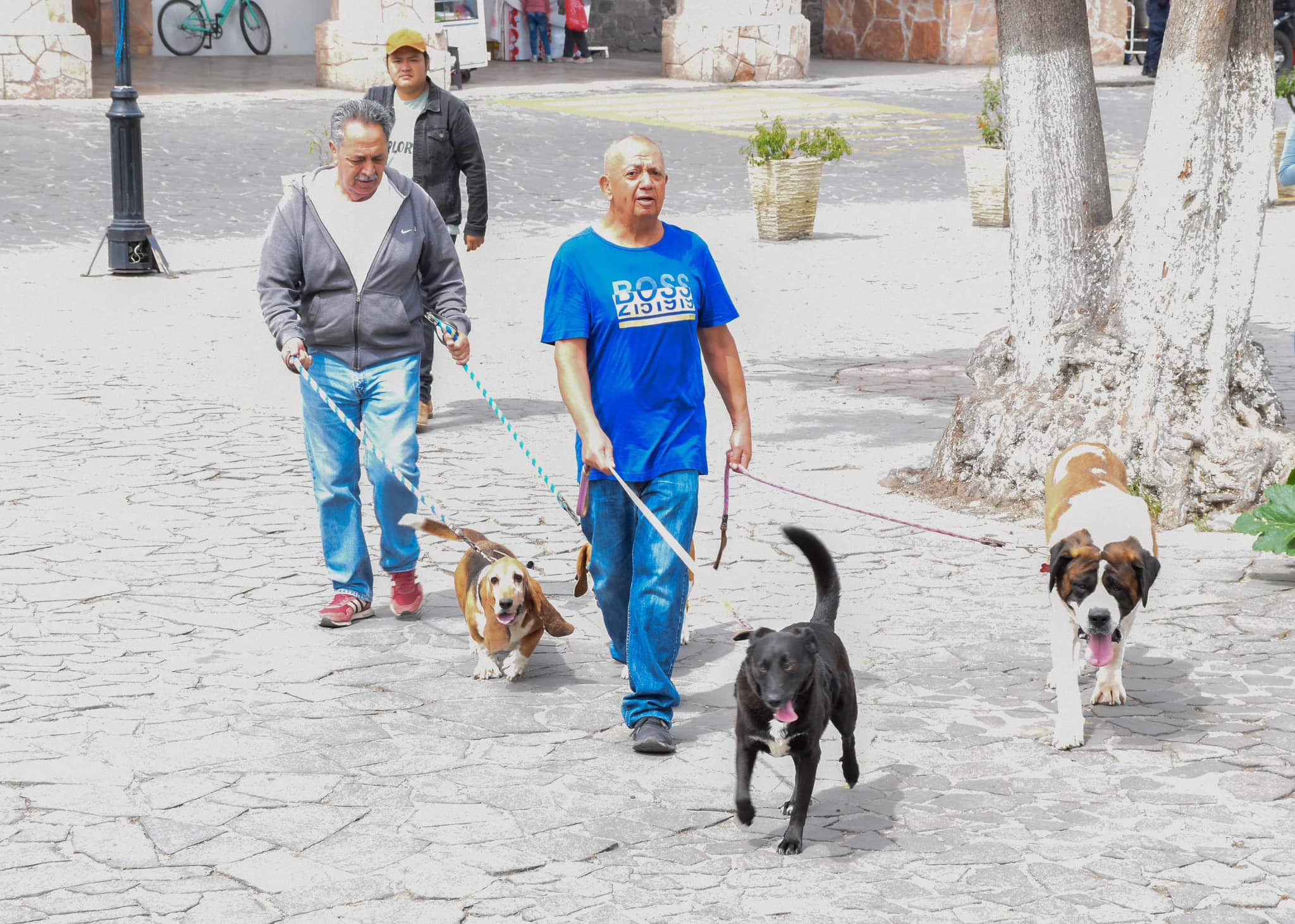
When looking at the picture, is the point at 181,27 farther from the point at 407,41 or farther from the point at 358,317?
the point at 358,317

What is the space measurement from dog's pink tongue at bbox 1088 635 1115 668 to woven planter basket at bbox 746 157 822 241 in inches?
428

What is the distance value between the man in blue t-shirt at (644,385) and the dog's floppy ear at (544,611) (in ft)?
1.67

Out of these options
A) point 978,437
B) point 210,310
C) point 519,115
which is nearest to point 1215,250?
point 978,437

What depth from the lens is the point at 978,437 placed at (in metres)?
8.38

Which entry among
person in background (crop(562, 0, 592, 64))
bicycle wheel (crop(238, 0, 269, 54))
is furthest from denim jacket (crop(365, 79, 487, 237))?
person in background (crop(562, 0, 592, 64))

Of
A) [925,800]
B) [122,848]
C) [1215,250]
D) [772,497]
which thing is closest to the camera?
[122,848]

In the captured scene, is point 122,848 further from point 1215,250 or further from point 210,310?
point 210,310

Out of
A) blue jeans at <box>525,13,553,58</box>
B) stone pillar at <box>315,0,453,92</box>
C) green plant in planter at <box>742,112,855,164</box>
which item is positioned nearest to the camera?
green plant in planter at <box>742,112,855,164</box>

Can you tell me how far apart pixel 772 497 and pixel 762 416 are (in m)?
1.63

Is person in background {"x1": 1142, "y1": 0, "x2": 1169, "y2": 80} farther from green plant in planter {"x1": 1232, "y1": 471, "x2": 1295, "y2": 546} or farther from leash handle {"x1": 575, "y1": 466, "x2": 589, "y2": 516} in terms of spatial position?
leash handle {"x1": 575, "y1": 466, "x2": 589, "y2": 516}

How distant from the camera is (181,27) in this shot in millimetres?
29422

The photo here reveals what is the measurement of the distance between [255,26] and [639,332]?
26.9m

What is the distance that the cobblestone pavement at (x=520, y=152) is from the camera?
55.5 ft

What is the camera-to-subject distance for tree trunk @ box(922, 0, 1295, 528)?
309 inches
